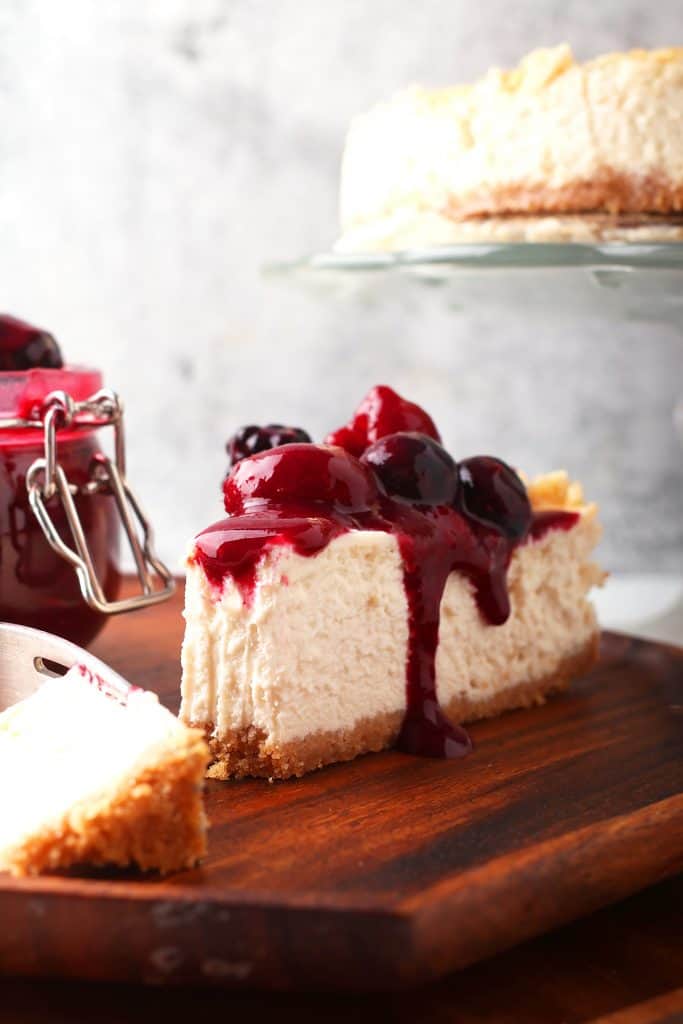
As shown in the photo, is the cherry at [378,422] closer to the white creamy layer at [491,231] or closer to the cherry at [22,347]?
the white creamy layer at [491,231]

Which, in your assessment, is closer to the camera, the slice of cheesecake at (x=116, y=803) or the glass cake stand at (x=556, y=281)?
the slice of cheesecake at (x=116, y=803)

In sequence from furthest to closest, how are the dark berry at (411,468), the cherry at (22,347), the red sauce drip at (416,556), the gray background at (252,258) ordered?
the gray background at (252,258) → the cherry at (22,347) → the dark berry at (411,468) → the red sauce drip at (416,556)

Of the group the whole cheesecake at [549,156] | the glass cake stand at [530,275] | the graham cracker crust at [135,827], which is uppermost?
the whole cheesecake at [549,156]

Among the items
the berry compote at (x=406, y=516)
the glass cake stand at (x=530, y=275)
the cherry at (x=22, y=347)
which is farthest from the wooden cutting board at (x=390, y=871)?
the glass cake stand at (x=530, y=275)

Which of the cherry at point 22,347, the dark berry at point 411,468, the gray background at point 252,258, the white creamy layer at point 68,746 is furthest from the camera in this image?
the gray background at point 252,258

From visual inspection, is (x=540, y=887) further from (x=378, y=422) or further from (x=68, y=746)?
(x=378, y=422)

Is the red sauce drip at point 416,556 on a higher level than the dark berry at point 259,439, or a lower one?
lower

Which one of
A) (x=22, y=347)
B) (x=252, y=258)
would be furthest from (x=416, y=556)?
(x=252, y=258)
